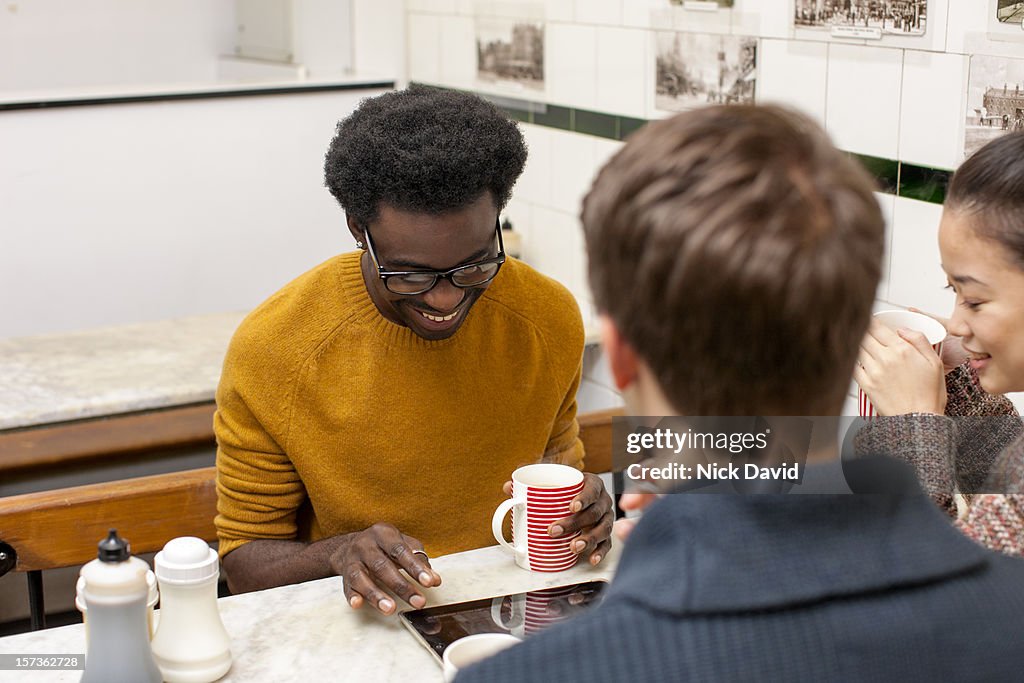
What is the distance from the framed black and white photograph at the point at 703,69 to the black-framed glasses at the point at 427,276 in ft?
2.88

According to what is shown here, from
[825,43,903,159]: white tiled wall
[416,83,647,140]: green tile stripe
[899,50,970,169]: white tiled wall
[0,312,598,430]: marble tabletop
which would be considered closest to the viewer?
[899,50,970,169]: white tiled wall

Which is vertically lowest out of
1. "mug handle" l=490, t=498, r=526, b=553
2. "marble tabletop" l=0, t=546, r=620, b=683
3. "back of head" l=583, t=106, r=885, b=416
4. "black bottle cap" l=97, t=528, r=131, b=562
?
"marble tabletop" l=0, t=546, r=620, b=683

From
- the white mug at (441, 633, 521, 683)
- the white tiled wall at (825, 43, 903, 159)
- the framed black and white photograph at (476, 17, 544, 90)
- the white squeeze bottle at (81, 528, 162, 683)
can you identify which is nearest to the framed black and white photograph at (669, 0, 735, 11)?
the white tiled wall at (825, 43, 903, 159)

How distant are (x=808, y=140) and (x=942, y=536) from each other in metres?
0.27

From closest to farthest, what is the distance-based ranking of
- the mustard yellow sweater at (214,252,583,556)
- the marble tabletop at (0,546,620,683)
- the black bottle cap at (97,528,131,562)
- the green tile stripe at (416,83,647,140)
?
the black bottle cap at (97,528,131,562) < the marble tabletop at (0,546,620,683) < the mustard yellow sweater at (214,252,583,556) < the green tile stripe at (416,83,647,140)

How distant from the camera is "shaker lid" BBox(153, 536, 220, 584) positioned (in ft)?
3.76

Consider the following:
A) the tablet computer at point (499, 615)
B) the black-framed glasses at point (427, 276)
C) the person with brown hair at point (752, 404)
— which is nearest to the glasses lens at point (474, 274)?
the black-framed glasses at point (427, 276)

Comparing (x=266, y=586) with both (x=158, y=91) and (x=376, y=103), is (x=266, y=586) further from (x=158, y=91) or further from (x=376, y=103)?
(x=158, y=91)

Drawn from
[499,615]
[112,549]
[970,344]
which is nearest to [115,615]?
[112,549]

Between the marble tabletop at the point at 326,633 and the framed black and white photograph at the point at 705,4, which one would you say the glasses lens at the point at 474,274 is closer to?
the marble tabletop at the point at 326,633

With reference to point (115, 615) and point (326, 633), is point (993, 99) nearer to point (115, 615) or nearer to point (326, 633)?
point (326, 633)

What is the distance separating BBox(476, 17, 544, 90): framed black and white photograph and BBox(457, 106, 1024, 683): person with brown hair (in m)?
2.41

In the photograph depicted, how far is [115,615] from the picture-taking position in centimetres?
108

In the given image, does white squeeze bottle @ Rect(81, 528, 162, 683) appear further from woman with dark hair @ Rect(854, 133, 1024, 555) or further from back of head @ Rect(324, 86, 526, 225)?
woman with dark hair @ Rect(854, 133, 1024, 555)
